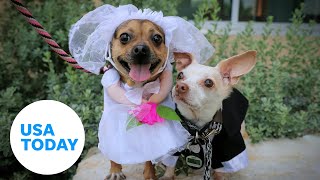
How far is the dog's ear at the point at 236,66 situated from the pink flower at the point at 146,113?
0.35m

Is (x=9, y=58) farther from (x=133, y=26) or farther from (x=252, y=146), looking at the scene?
(x=252, y=146)

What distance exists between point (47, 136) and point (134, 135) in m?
0.48

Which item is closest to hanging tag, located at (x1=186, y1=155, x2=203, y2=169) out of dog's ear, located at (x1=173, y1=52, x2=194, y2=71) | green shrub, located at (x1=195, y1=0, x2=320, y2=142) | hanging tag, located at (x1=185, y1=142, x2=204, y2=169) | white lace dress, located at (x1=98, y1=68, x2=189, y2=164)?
hanging tag, located at (x1=185, y1=142, x2=204, y2=169)

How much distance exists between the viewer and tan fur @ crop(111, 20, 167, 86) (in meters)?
1.48

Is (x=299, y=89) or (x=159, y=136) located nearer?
(x=159, y=136)

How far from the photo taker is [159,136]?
154cm

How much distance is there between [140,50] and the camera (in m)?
1.42

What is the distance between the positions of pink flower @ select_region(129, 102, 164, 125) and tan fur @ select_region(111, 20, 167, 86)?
117 millimetres

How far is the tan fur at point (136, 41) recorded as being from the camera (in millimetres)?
1479

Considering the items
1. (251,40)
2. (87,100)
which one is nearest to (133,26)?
(87,100)

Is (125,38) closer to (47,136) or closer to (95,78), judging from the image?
(47,136)

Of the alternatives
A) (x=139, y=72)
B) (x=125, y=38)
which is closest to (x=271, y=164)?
(x=139, y=72)

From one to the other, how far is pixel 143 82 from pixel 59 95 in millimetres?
1118

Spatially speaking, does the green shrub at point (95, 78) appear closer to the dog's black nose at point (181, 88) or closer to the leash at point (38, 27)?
the leash at point (38, 27)
